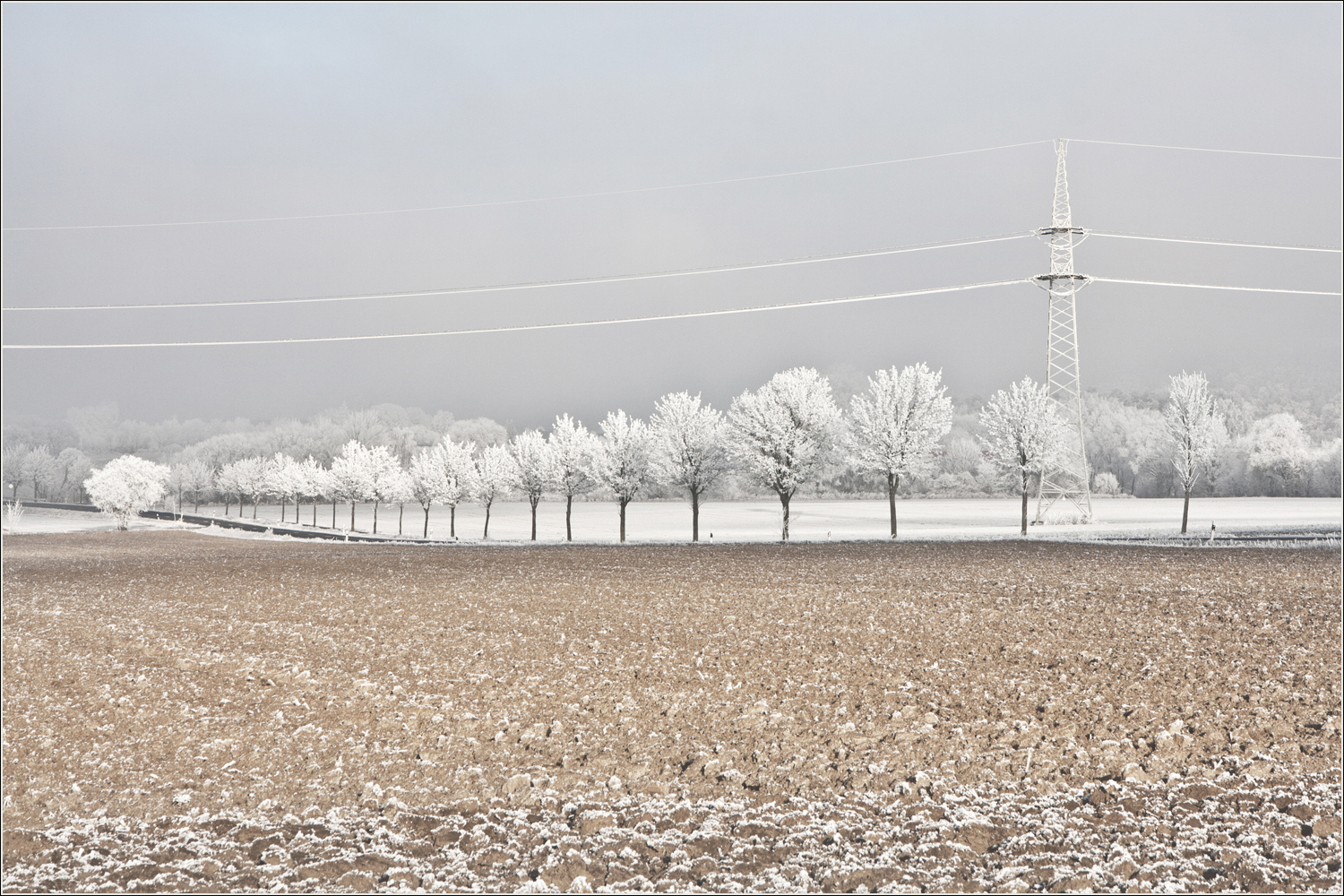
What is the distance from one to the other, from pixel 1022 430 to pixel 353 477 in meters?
76.2

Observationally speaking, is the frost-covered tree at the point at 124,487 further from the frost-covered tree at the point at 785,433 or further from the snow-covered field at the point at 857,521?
the frost-covered tree at the point at 785,433

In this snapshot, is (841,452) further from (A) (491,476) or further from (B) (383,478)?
(B) (383,478)

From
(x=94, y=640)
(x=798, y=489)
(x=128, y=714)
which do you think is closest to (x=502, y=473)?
(x=798, y=489)

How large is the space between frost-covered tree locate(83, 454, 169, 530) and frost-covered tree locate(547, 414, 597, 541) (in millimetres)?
42547

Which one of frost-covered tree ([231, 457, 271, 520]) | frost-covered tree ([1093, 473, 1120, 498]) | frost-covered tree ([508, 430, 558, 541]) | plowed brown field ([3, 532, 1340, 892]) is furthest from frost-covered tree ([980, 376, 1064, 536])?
frost-covered tree ([231, 457, 271, 520])

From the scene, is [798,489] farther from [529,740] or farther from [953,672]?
[529,740]

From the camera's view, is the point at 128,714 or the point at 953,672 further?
the point at 953,672

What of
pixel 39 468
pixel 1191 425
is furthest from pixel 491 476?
pixel 39 468

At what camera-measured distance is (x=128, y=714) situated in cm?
1077

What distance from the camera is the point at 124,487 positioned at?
7844cm

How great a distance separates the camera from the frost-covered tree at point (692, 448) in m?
53.9

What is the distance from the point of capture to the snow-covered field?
55.6 meters

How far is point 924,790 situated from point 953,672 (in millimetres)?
4551

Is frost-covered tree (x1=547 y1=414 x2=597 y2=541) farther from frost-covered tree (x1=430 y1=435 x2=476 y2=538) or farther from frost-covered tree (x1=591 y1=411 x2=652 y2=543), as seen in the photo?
frost-covered tree (x1=430 y1=435 x2=476 y2=538)
